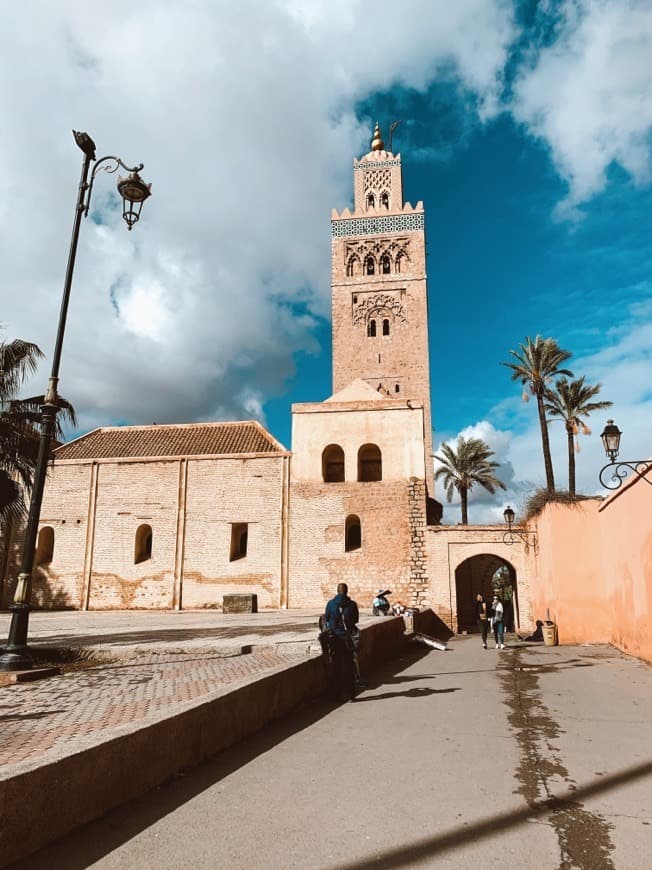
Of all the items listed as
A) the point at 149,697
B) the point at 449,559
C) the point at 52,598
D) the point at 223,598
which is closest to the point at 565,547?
the point at 449,559

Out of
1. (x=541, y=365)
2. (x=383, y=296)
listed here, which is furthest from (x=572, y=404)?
(x=383, y=296)

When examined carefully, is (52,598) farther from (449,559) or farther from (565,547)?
(565,547)

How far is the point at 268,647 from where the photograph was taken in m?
10.3

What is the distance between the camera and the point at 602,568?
1580cm

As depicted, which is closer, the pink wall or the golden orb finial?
the pink wall

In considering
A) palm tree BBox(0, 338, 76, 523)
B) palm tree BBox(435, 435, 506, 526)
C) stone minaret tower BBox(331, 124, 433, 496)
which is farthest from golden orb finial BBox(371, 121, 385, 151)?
palm tree BBox(0, 338, 76, 523)

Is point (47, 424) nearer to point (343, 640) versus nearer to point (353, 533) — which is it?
point (343, 640)

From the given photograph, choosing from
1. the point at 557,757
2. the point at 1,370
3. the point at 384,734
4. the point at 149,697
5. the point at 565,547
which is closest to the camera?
the point at 557,757

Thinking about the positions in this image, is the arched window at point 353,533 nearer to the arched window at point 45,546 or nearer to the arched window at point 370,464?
the arched window at point 370,464

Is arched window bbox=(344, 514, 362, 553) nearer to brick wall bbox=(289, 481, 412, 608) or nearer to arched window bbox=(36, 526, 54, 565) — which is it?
brick wall bbox=(289, 481, 412, 608)

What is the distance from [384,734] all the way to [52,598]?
22799 millimetres

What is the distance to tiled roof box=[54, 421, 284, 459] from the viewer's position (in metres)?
26.4

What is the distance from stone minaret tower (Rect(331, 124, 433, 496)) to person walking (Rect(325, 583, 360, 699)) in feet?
92.6

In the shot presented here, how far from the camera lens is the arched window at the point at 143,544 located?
25109 mm
